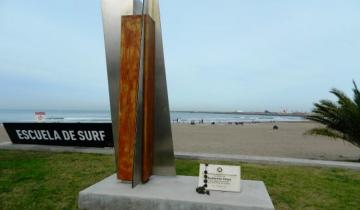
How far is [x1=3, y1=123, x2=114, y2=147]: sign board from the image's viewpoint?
9.43 meters

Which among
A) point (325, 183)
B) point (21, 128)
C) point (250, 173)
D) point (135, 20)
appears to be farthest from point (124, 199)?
point (21, 128)

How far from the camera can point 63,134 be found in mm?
9758

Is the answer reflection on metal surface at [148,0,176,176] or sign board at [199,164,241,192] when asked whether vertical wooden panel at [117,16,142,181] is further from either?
sign board at [199,164,241,192]

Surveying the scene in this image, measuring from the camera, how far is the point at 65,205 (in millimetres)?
4762

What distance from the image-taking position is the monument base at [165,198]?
12.7ft

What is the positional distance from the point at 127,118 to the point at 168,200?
4.14ft

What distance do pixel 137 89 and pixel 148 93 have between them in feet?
0.90

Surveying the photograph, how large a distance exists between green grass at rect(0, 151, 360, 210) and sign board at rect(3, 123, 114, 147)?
132 centimetres

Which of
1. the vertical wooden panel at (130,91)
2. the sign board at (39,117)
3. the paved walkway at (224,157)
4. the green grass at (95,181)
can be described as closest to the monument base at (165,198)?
the vertical wooden panel at (130,91)

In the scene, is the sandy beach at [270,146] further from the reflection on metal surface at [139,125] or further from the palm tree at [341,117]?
the reflection on metal surface at [139,125]

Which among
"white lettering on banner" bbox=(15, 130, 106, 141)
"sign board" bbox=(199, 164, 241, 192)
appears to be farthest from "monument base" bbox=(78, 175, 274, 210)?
"white lettering on banner" bbox=(15, 130, 106, 141)

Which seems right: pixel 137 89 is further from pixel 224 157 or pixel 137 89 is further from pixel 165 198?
pixel 224 157

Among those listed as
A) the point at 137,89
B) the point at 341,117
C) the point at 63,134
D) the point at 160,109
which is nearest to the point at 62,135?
the point at 63,134

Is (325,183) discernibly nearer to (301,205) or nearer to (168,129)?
(301,205)
